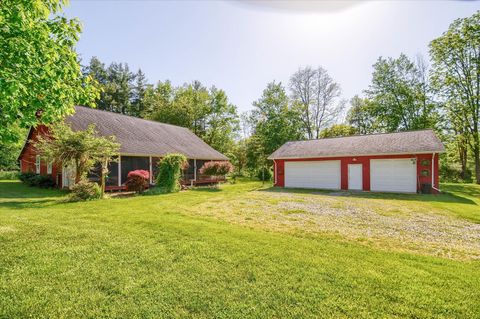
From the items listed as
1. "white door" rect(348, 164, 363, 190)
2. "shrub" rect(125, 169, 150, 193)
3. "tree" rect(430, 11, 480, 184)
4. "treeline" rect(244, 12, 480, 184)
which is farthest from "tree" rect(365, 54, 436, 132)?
"shrub" rect(125, 169, 150, 193)

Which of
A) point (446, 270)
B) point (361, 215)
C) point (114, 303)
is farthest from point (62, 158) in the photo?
point (446, 270)

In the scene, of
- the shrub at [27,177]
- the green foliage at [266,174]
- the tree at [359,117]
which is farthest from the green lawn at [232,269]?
the tree at [359,117]

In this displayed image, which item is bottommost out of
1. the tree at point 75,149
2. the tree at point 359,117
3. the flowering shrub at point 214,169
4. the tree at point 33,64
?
the flowering shrub at point 214,169

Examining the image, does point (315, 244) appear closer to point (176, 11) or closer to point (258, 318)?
point (258, 318)

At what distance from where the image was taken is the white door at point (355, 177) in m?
15.2

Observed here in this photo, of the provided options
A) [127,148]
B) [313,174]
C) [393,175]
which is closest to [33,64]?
[127,148]

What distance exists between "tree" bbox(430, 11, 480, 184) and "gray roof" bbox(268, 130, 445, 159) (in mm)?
8996

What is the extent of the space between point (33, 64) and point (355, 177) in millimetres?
15853

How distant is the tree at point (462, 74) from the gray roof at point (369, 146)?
29.5 feet

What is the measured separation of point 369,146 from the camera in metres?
15.4

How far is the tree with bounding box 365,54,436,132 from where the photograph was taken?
25203 mm

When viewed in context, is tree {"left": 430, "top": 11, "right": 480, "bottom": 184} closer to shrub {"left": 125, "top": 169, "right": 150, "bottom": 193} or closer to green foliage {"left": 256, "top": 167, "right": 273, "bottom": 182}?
green foliage {"left": 256, "top": 167, "right": 273, "bottom": 182}

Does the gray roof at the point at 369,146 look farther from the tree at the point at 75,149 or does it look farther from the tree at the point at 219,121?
the tree at the point at 219,121

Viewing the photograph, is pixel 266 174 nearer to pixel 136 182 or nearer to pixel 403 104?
pixel 136 182
